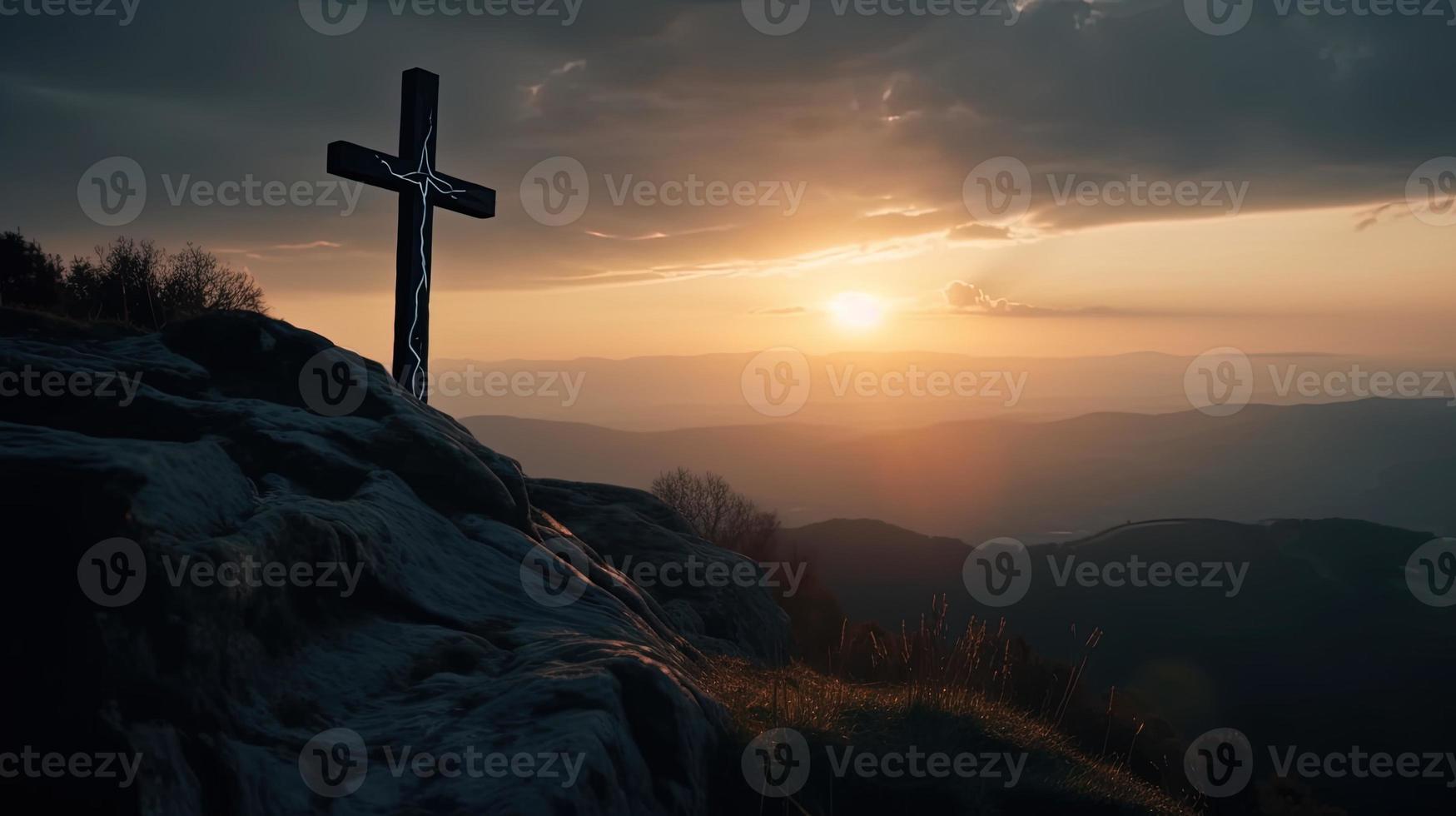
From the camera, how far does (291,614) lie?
4816 millimetres

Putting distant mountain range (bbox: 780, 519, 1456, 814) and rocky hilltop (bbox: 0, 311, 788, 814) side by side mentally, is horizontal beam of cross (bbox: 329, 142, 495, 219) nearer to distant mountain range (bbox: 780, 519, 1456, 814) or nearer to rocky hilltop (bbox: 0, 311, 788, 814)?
rocky hilltop (bbox: 0, 311, 788, 814)

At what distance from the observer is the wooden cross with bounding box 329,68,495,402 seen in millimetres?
11812

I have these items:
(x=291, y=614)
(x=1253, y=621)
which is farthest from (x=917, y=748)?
(x=1253, y=621)

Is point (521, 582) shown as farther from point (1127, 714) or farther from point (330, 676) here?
point (1127, 714)

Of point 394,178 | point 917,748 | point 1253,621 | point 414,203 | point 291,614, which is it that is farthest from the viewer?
point 1253,621

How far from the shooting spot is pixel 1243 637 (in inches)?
5448

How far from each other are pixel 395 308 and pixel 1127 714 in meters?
32.4

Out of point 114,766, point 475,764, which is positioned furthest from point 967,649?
point 114,766

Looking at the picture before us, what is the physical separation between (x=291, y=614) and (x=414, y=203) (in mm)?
8516

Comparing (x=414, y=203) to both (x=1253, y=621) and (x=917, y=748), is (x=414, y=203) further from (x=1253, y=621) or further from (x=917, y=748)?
(x=1253, y=621)

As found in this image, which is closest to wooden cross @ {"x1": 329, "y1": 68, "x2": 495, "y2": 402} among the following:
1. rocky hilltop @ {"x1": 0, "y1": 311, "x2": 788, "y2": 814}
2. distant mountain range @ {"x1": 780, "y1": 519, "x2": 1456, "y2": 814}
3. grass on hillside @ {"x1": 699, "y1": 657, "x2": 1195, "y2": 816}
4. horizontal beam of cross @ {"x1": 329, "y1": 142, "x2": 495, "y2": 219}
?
horizontal beam of cross @ {"x1": 329, "y1": 142, "x2": 495, "y2": 219}

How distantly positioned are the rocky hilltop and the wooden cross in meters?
3.60

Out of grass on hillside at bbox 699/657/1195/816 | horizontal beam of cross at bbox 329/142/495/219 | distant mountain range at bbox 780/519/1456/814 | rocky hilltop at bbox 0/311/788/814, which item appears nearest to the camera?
rocky hilltop at bbox 0/311/788/814

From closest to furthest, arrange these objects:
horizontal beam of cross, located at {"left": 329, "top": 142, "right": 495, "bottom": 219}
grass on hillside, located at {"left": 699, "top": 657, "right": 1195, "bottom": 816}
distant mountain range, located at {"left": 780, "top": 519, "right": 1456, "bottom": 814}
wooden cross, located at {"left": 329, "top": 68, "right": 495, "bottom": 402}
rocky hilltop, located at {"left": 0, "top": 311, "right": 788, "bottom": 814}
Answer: rocky hilltop, located at {"left": 0, "top": 311, "right": 788, "bottom": 814} → grass on hillside, located at {"left": 699, "top": 657, "right": 1195, "bottom": 816} → horizontal beam of cross, located at {"left": 329, "top": 142, "right": 495, "bottom": 219} → wooden cross, located at {"left": 329, "top": 68, "right": 495, "bottom": 402} → distant mountain range, located at {"left": 780, "top": 519, "right": 1456, "bottom": 814}
